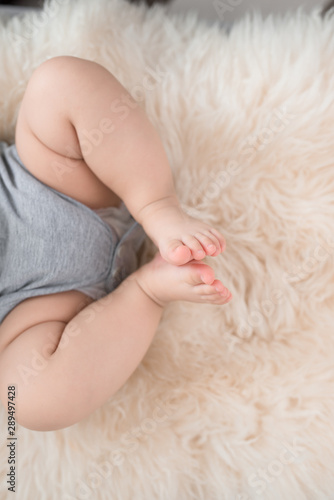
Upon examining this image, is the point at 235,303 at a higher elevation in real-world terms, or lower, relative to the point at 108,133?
lower

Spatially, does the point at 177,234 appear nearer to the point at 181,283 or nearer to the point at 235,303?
the point at 181,283

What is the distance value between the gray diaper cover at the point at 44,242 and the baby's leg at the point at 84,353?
7 cm

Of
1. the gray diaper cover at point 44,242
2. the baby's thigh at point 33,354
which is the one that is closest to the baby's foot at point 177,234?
the gray diaper cover at point 44,242

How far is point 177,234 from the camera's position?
0.79 m

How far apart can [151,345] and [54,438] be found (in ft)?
0.79

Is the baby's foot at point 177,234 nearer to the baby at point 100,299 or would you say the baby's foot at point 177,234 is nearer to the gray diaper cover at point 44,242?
the baby at point 100,299

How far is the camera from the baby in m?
0.82

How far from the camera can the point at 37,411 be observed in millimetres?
819

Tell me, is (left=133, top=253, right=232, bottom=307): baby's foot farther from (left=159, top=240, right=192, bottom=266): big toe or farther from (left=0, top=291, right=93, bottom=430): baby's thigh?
(left=0, top=291, right=93, bottom=430): baby's thigh

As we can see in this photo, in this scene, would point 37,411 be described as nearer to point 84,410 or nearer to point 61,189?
point 84,410

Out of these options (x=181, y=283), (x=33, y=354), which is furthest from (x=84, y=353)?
(x=181, y=283)

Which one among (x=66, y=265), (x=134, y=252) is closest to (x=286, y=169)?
(x=134, y=252)

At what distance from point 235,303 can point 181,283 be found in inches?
7.0

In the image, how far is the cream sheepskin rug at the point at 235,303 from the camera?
0.88 metres
